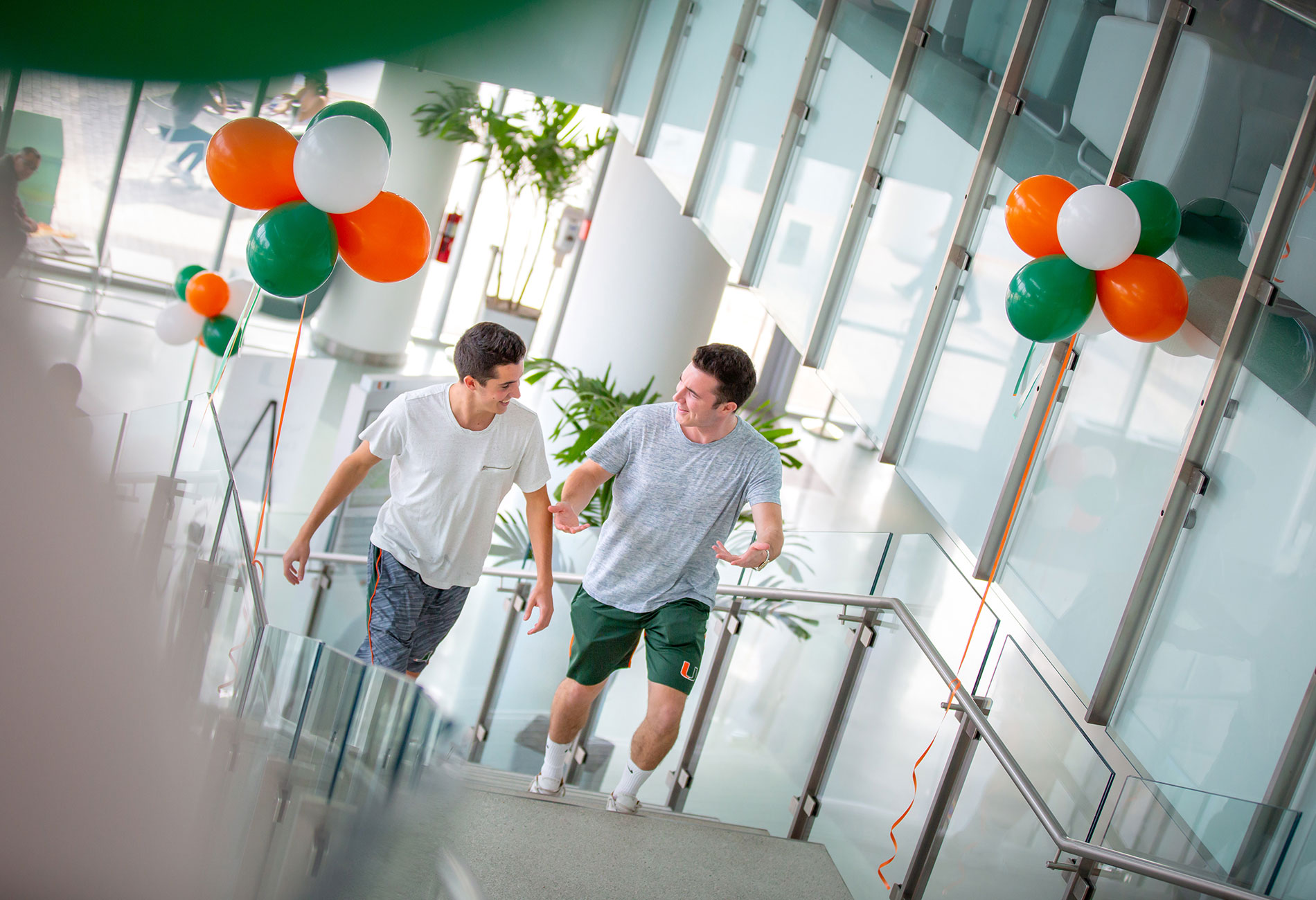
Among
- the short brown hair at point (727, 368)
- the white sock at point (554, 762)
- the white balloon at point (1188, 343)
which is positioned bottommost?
the white sock at point (554, 762)

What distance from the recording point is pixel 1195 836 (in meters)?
2.73

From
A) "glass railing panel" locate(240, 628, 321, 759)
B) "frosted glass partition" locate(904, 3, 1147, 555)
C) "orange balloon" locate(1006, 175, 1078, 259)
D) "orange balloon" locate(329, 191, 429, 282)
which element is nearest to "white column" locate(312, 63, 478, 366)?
"orange balloon" locate(329, 191, 429, 282)

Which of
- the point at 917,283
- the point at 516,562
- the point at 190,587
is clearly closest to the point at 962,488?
the point at 917,283

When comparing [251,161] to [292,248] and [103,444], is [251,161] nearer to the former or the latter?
[292,248]

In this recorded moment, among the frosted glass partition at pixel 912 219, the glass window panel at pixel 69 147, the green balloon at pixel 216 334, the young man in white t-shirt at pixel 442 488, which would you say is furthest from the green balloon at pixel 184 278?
the frosted glass partition at pixel 912 219

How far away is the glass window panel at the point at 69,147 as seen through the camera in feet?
16.9

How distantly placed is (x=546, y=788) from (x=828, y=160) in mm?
3223

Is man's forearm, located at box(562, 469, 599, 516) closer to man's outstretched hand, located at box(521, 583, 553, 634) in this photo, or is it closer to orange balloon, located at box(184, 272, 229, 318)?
man's outstretched hand, located at box(521, 583, 553, 634)

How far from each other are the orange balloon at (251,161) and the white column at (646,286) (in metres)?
4.31

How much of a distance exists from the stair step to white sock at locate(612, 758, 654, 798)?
8cm

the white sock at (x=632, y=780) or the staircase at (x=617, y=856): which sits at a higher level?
the white sock at (x=632, y=780)

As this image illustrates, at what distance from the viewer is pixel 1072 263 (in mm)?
3133

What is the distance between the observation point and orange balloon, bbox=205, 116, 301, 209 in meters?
3.18

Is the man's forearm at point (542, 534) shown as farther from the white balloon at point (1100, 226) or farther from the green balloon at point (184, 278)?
the green balloon at point (184, 278)
